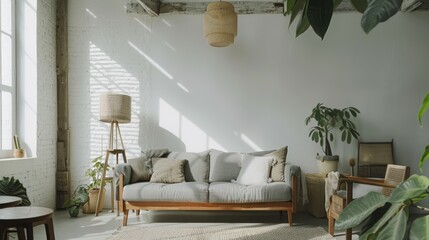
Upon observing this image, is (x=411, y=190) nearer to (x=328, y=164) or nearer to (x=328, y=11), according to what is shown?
(x=328, y=11)

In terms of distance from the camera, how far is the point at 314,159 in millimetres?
5371

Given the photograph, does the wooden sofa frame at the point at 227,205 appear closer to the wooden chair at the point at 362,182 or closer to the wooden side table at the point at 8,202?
the wooden chair at the point at 362,182

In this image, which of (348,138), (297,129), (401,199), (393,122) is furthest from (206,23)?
(401,199)

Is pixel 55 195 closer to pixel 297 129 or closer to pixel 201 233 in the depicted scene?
pixel 201 233

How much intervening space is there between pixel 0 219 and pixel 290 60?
14.1 ft

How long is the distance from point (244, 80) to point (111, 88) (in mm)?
2045

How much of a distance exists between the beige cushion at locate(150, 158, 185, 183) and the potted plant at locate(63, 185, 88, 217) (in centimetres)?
110

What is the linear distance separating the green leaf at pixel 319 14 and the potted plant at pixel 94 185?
A: 197 inches

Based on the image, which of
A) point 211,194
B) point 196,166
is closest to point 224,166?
point 196,166

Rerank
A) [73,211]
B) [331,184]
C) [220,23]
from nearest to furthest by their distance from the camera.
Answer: [331,184] < [220,23] < [73,211]

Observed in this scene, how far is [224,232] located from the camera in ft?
13.1

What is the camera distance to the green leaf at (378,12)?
431mm

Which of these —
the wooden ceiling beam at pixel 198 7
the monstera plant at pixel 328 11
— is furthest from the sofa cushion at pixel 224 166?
the monstera plant at pixel 328 11

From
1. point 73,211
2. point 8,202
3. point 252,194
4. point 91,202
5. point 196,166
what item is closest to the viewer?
point 8,202
